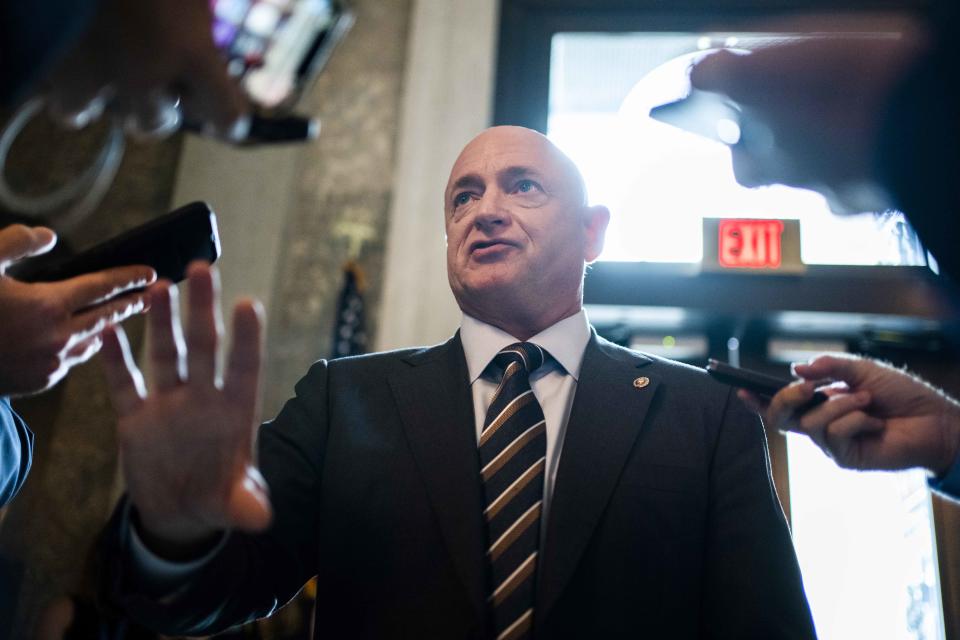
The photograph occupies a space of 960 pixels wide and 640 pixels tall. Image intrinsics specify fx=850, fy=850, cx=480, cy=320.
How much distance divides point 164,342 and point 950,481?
115 centimetres

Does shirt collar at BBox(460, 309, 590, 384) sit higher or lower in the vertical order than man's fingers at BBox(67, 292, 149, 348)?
higher

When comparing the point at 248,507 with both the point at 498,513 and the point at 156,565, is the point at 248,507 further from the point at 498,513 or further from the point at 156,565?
the point at 498,513

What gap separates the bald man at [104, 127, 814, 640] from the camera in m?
1.29

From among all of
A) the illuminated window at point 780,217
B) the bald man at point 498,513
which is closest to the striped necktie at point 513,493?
the bald man at point 498,513

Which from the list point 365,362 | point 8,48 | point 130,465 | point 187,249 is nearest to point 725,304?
point 365,362

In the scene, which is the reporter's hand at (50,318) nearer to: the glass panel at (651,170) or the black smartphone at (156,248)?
the black smartphone at (156,248)

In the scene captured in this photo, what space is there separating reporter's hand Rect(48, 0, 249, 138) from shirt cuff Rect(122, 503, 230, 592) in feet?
1.74

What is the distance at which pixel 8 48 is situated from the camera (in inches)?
27.0

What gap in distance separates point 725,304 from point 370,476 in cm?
216

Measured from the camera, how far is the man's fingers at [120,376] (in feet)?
3.20

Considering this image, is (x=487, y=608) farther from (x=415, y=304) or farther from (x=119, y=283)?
(x=415, y=304)

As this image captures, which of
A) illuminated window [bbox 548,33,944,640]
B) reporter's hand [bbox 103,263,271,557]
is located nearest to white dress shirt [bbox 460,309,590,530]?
reporter's hand [bbox 103,263,271,557]

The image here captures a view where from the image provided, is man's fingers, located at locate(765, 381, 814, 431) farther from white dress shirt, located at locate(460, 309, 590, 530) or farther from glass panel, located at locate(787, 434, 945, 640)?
glass panel, located at locate(787, 434, 945, 640)

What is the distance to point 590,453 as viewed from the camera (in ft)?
4.81
